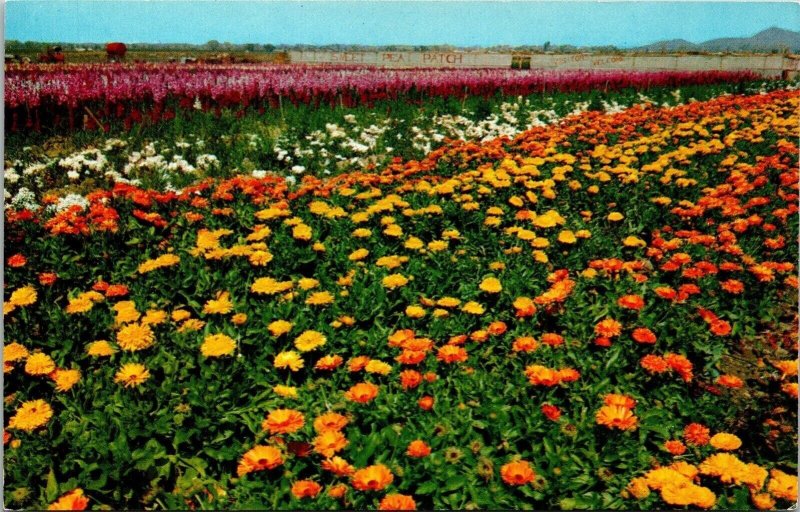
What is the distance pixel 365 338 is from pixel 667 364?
95cm

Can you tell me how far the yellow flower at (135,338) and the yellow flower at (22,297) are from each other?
43 centimetres

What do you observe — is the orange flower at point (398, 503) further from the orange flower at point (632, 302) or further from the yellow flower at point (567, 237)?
the yellow flower at point (567, 237)

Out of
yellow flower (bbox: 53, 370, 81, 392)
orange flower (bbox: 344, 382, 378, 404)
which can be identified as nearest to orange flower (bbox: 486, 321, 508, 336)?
orange flower (bbox: 344, 382, 378, 404)

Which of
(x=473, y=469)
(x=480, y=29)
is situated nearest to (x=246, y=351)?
(x=473, y=469)

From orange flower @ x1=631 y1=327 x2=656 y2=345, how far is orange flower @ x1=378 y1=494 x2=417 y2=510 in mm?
912

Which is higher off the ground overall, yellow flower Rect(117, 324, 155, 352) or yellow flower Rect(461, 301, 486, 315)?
yellow flower Rect(461, 301, 486, 315)

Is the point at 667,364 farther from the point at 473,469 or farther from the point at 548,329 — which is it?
the point at 473,469

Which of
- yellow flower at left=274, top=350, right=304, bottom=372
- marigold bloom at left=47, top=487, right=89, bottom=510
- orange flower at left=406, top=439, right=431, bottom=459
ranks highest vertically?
yellow flower at left=274, top=350, right=304, bottom=372

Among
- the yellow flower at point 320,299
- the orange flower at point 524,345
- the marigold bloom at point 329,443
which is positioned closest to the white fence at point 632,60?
the yellow flower at point 320,299

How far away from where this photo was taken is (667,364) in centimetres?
175

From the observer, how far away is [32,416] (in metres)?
1.60

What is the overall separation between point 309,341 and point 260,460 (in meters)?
0.49

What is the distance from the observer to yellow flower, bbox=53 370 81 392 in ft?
5.57

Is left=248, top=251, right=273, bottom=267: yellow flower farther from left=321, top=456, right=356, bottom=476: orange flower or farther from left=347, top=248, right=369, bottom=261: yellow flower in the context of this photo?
left=321, top=456, right=356, bottom=476: orange flower
